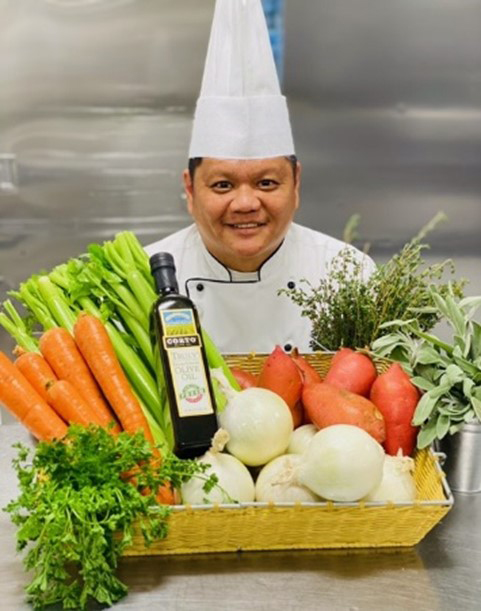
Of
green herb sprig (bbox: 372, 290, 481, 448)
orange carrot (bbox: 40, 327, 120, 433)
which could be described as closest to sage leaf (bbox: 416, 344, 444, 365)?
green herb sprig (bbox: 372, 290, 481, 448)

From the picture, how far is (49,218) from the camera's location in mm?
2328

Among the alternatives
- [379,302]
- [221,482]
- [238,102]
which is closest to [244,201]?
[238,102]

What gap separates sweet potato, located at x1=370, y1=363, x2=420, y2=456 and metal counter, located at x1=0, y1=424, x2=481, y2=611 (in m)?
0.12

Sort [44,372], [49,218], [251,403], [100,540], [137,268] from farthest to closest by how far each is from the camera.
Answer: [49,218], [137,268], [44,372], [251,403], [100,540]

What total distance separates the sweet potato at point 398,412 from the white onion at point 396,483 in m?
0.06

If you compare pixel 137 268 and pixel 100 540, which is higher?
pixel 137 268

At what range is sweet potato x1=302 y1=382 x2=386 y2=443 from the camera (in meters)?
0.93

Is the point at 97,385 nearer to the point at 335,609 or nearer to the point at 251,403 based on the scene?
the point at 251,403

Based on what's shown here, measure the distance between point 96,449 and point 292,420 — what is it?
276 millimetres

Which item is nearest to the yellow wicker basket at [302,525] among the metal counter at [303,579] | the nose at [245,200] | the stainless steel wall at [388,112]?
the metal counter at [303,579]

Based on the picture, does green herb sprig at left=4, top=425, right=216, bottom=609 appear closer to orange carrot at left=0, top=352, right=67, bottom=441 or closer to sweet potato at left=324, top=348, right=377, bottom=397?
orange carrot at left=0, top=352, right=67, bottom=441

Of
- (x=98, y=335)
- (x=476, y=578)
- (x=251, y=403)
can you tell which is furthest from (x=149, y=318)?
(x=476, y=578)

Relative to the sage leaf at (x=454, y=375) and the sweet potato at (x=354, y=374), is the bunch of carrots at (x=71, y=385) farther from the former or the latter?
the sage leaf at (x=454, y=375)

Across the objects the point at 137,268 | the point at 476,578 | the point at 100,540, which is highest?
the point at 137,268
